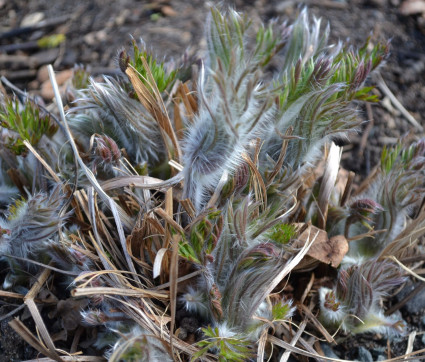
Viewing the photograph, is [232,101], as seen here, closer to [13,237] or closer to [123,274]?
[123,274]

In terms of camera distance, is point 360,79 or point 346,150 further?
point 346,150

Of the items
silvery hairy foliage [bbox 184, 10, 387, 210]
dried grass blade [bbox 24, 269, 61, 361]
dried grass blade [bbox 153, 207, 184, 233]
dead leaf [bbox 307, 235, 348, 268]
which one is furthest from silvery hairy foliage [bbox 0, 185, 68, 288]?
dead leaf [bbox 307, 235, 348, 268]

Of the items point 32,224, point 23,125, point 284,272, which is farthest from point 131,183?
point 284,272

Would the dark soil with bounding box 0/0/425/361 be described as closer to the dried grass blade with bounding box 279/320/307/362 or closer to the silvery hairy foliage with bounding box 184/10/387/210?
the silvery hairy foliage with bounding box 184/10/387/210

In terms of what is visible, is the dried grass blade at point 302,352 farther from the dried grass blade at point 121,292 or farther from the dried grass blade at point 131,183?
the dried grass blade at point 131,183

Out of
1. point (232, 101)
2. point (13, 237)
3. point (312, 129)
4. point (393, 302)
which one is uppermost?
point (232, 101)

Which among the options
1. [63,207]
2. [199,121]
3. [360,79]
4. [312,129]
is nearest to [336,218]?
[312,129]

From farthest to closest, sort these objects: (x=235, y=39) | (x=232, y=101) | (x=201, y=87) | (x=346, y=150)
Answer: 1. (x=346, y=150)
2. (x=235, y=39)
3. (x=201, y=87)
4. (x=232, y=101)
